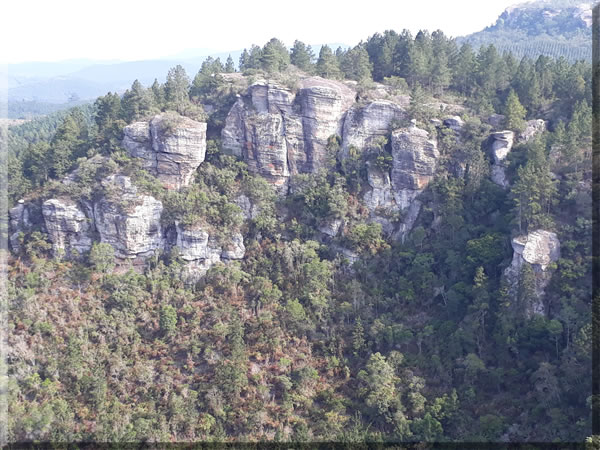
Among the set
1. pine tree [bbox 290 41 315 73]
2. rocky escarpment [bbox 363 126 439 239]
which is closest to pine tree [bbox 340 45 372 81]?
pine tree [bbox 290 41 315 73]

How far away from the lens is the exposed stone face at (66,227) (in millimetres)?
28484

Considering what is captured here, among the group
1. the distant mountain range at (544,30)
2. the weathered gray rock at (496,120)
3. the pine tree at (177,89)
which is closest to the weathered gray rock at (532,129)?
the weathered gray rock at (496,120)

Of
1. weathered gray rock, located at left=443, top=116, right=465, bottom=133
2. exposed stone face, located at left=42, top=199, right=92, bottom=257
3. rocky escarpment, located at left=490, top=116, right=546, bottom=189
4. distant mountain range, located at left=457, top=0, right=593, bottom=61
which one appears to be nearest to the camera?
exposed stone face, located at left=42, top=199, right=92, bottom=257

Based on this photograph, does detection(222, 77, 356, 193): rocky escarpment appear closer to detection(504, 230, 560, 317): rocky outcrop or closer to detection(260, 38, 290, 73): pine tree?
detection(260, 38, 290, 73): pine tree

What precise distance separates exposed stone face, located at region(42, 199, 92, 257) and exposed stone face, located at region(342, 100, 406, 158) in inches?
667

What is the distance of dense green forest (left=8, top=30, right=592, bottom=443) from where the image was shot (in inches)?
881

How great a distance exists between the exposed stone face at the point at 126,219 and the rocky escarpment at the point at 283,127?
7.07 meters

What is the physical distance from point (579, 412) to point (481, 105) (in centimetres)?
2050

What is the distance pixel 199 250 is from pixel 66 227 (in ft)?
24.7

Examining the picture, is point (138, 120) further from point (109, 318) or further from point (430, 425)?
point (430, 425)

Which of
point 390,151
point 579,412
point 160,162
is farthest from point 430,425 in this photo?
point 160,162

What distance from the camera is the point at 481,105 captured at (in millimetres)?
33938

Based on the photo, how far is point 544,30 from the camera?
3718 inches

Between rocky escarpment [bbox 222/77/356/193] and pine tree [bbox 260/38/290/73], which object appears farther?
pine tree [bbox 260/38/290/73]
